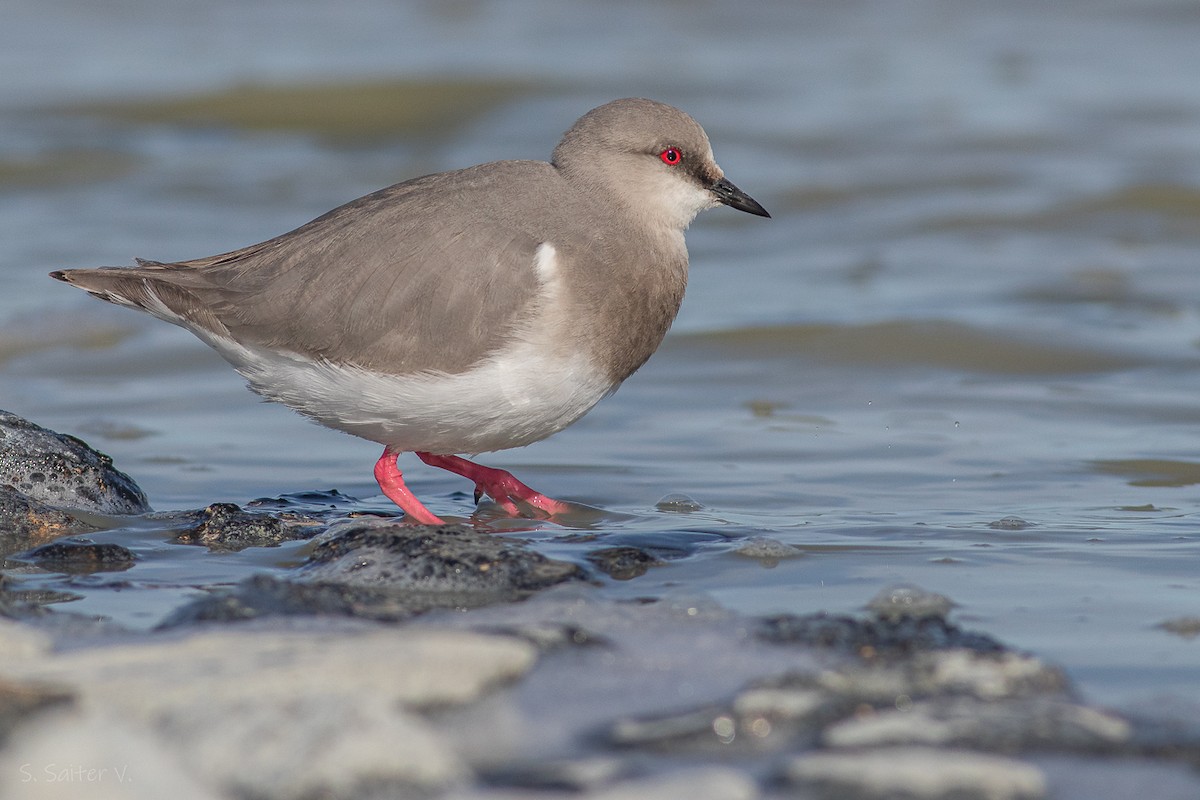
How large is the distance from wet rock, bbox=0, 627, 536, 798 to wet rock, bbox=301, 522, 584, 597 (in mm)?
818

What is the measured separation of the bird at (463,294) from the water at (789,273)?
738 mm

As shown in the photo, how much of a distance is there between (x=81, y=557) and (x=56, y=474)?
0.94 metres

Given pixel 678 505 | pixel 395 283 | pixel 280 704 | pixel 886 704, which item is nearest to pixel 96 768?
pixel 280 704

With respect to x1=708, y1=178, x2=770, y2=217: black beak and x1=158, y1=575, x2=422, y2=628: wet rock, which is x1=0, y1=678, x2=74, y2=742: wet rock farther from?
x1=708, y1=178, x2=770, y2=217: black beak

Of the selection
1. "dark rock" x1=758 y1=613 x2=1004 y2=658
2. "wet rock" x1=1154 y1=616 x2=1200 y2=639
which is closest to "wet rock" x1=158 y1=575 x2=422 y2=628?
"dark rock" x1=758 y1=613 x2=1004 y2=658

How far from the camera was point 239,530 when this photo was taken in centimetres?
643

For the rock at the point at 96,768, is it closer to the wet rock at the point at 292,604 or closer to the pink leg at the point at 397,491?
the wet rock at the point at 292,604

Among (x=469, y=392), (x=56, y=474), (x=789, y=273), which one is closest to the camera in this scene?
(x=469, y=392)

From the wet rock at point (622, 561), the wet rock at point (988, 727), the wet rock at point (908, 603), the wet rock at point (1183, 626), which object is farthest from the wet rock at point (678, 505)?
the wet rock at point (988, 727)

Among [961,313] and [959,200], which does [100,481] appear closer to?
[961,313]

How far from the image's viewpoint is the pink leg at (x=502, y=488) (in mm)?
7098

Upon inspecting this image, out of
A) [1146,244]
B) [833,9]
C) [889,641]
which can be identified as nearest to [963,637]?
[889,641]

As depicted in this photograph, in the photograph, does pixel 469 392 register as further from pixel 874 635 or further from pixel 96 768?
Result: pixel 96 768

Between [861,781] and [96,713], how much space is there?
2.00 metres
